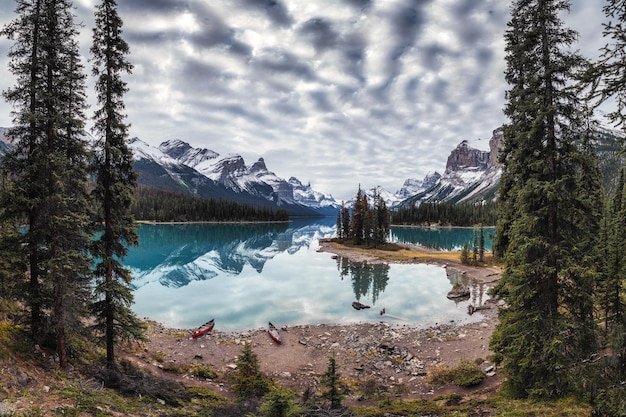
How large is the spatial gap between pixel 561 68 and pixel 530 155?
3705 millimetres

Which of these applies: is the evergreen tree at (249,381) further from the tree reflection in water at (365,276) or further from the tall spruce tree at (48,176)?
the tree reflection in water at (365,276)

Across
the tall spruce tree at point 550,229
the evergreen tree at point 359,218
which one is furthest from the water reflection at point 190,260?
the tall spruce tree at point 550,229

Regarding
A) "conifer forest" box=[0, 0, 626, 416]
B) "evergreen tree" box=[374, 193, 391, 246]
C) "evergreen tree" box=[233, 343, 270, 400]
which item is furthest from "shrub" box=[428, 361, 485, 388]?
"evergreen tree" box=[374, 193, 391, 246]

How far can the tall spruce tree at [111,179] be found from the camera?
53.6 feet

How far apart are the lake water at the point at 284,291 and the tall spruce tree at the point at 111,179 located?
18.6m

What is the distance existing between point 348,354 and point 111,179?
71.3 feet

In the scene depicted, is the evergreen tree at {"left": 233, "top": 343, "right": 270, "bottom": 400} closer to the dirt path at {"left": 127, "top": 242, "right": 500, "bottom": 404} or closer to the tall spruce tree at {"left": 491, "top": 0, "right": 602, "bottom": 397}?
the dirt path at {"left": 127, "top": 242, "right": 500, "bottom": 404}

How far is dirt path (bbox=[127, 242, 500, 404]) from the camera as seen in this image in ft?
68.8

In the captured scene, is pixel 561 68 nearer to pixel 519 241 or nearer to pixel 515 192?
pixel 515 192

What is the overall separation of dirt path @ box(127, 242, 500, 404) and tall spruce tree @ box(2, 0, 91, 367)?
→ 970 centimetres

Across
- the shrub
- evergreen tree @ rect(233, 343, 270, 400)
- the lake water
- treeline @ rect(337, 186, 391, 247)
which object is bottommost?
the lake water

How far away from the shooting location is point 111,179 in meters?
16.7

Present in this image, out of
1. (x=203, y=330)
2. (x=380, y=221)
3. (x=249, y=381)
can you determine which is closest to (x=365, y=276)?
(x=203, y=330)

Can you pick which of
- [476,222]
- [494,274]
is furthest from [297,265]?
[476,222]
